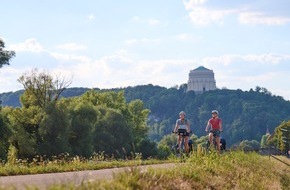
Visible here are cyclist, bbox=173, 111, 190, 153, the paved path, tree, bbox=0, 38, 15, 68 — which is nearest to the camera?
the paved path

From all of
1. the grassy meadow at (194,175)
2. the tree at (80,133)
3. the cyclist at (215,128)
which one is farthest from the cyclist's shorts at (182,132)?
the tree at (80,133)

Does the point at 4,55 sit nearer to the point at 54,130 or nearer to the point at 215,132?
the point at 54,130

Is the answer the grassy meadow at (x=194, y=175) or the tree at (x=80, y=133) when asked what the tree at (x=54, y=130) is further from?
the grassy meadow at (x=194, y=175)

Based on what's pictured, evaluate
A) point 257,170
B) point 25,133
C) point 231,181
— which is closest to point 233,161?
point 257,170

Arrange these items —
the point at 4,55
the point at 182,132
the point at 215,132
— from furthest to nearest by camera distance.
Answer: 1. the point at 4,55
2. the point at 215,132
3. the point at 182,132

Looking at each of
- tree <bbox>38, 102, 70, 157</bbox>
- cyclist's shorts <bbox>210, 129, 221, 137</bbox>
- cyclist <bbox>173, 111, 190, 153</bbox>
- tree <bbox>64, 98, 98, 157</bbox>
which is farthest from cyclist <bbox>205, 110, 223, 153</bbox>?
tree <bbox>64, 98, 98, 157</bbox>

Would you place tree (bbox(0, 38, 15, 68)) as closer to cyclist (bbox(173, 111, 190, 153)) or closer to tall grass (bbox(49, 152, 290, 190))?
cyclist (bbox(173, 111, 190, 153))

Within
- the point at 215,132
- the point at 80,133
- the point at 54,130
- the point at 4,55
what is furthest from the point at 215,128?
the point at 80,133

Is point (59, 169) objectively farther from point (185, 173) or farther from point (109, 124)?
point (109, 124)

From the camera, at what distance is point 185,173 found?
38.4 ft

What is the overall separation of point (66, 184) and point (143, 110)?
85941 mm

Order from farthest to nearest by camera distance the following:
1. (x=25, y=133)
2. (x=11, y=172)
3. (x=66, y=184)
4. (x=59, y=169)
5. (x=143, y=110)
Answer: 1. (x=143, y=110)
2. (x=25, y=133)
3. (x=59, y=169)
4. (x=11, y=172)
5. (x=66, y=184)

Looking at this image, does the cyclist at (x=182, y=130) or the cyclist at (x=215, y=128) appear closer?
the cyclist at (x=182, y=130)

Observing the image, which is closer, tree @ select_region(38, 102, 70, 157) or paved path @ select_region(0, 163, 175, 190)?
paved path @ select_region(0, 163, 175, 190)
